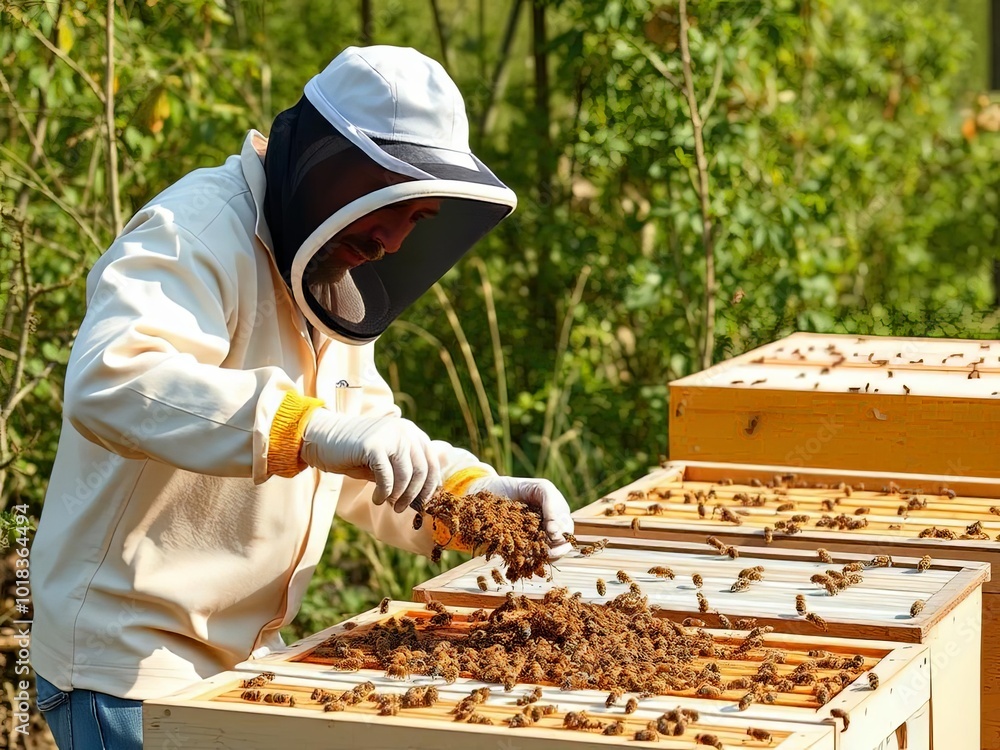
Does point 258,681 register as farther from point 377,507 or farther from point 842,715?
point 842,715

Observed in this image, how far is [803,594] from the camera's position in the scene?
9.25 ft

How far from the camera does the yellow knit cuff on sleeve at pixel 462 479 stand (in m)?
2.77

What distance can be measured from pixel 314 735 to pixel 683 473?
6.97 ft

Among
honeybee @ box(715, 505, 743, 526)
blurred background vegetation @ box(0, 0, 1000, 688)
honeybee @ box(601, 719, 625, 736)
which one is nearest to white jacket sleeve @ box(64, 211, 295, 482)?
honeybee @ box(601, 719, 625, 736)

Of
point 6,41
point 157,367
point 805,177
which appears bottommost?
point 157,367

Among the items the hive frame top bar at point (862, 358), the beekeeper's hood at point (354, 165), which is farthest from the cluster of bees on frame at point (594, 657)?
the hive frame top bar at point (862, 358)

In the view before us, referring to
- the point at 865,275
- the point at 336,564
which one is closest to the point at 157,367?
the point at 336,564

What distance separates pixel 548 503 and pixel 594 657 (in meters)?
0.35

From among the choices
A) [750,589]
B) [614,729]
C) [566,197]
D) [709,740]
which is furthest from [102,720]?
[566,197]

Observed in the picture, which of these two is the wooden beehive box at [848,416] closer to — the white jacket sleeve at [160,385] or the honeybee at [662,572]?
the honeybee at [662,572]

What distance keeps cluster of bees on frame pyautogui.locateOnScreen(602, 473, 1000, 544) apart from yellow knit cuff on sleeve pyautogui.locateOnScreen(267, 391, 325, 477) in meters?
1.30

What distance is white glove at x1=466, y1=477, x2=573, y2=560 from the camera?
8.45ft

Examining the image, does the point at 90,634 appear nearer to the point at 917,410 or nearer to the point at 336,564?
the point at 917,410

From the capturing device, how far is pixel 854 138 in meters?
7.11
